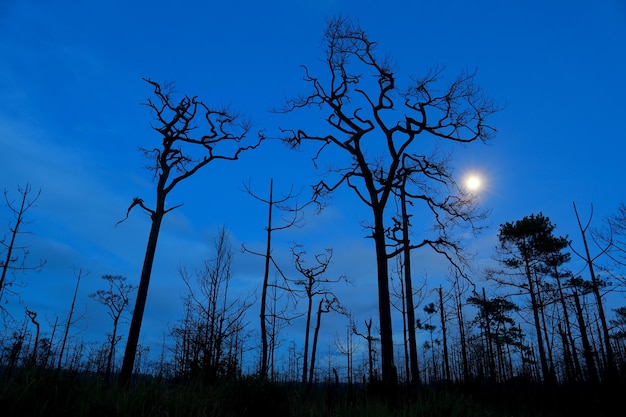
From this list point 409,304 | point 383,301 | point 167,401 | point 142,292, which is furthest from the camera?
point 409,304

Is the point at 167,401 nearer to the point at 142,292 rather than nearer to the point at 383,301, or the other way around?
the point at 383,301

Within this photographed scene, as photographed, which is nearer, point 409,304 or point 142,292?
point 142,292

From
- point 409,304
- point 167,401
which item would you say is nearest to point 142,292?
point 167,401

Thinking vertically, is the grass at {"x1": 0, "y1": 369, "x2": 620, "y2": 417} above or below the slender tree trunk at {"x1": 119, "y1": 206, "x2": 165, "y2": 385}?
below

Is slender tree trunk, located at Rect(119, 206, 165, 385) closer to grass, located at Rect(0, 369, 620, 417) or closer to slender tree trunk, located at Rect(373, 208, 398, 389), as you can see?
grass, located at Rect(0, 369, 620, 417)

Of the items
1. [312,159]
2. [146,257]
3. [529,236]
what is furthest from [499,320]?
[146,257]

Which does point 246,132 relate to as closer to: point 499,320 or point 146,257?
point 146,257

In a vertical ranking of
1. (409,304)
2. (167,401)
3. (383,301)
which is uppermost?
(409,304)

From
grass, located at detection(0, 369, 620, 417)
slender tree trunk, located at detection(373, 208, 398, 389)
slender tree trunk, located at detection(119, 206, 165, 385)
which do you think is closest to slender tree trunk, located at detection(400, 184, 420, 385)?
slender tree trunk, located at detection(373, 208, 398, 389)

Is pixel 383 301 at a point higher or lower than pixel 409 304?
lower

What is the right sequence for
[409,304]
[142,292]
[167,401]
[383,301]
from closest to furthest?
[167,401] < [383,301] < [142,292] < [409,304]

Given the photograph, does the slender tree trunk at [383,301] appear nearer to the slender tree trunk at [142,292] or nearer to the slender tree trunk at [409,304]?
the slender tree trunk at [409,304]

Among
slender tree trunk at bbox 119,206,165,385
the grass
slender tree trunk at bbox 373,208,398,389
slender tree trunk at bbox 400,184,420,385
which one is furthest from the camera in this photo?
slender tree trunk at bbox 400,184,420,385

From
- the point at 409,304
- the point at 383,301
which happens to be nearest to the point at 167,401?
the point at 383,301
